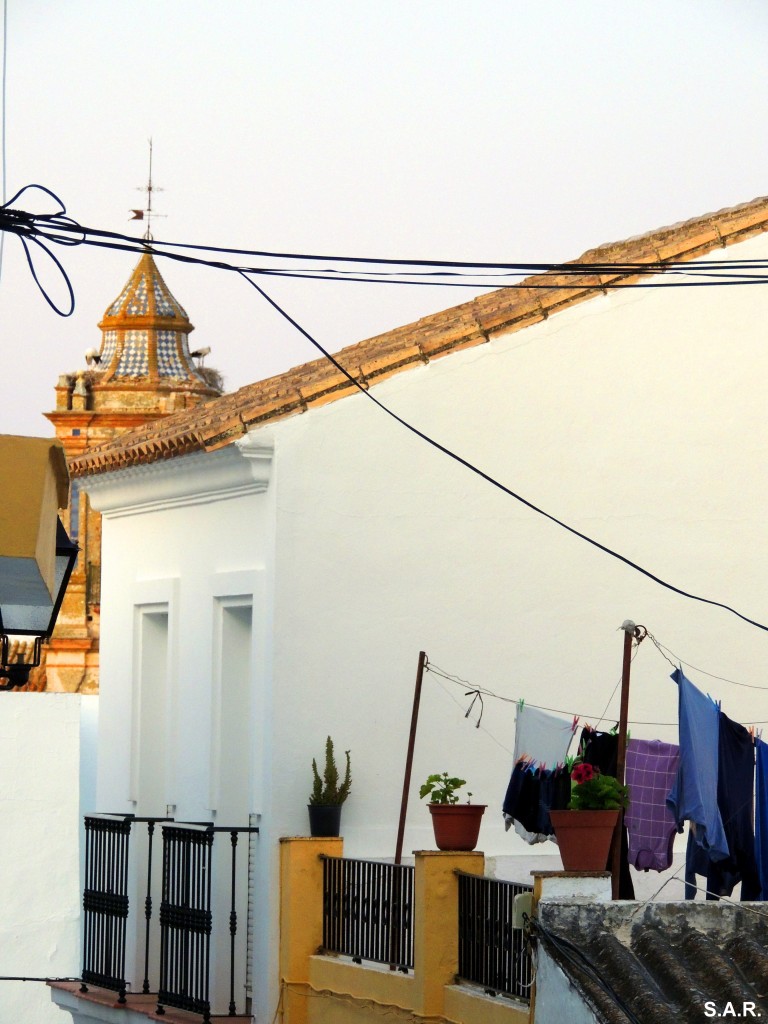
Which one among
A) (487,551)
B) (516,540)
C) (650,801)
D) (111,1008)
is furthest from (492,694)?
(111,1008)

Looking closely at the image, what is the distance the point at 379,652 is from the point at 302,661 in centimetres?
58

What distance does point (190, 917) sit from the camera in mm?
13555

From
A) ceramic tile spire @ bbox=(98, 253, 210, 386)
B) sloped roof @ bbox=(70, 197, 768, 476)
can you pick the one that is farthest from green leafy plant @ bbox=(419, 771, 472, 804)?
ceramic tile spire @ bbox=(98, 253, 210, 386)

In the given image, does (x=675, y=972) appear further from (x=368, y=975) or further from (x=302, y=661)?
(x=302, y=661)

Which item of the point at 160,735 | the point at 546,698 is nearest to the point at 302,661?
the point at 546,698

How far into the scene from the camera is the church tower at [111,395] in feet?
116

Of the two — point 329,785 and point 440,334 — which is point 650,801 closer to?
point 329,785

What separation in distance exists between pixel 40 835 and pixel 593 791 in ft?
26.3

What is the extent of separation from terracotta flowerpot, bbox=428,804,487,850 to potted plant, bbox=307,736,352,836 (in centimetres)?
94

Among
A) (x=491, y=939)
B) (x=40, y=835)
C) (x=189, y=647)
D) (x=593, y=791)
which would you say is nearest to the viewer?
(x=593, y=791)

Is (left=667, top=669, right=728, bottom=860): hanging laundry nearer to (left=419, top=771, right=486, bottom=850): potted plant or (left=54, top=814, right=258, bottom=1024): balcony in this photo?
(left=419, top=771, right=486, bottom=850): potted plant

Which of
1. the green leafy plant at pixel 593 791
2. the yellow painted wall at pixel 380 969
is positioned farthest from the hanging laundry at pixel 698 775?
the yellow painted wall at pixel 380 969

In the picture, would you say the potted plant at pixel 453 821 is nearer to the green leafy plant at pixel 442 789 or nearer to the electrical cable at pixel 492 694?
the green leafy plant at pixel 442 789

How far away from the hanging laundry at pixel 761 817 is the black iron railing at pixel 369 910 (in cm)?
222
